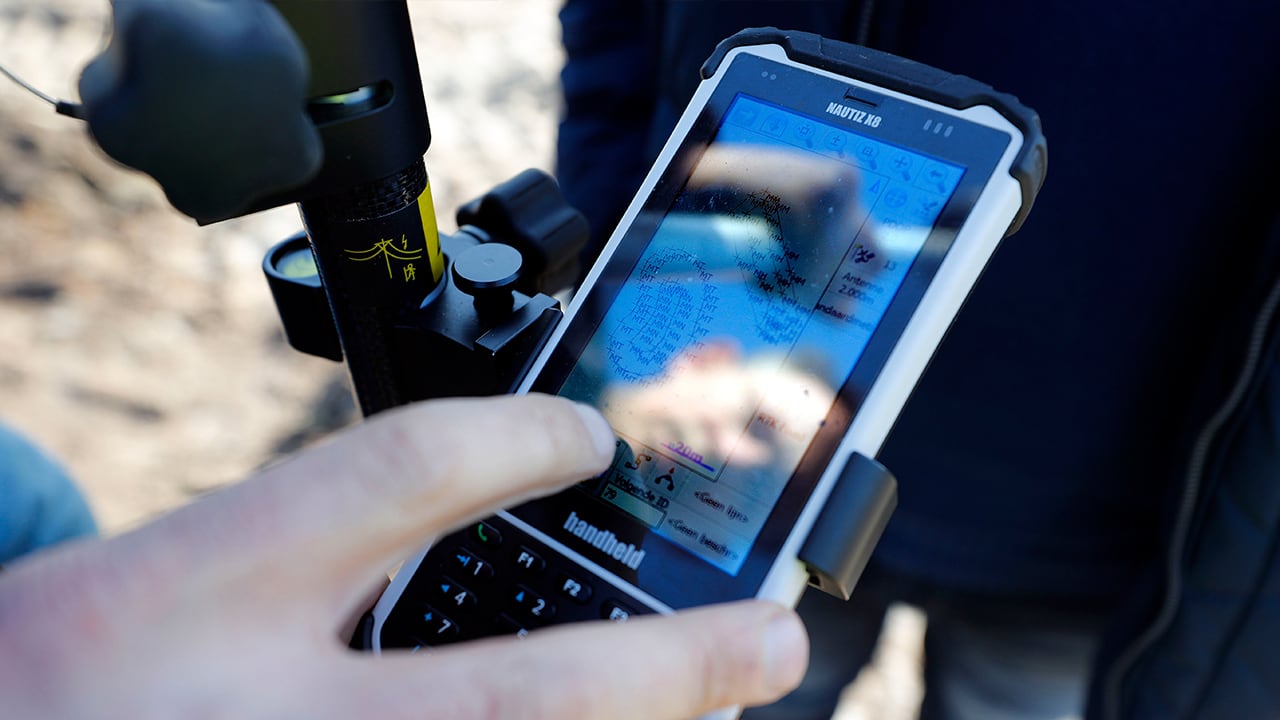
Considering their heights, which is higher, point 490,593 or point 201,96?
point 201,96

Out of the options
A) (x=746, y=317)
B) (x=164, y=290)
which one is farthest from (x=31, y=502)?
(x=164, y=290)

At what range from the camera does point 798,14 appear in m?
0.67

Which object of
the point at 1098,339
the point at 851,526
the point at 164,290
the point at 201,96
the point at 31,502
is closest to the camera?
the point at 201,96

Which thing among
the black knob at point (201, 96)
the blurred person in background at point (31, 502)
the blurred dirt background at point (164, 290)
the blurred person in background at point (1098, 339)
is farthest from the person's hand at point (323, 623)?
the blurred dirt background at point (164, 290)

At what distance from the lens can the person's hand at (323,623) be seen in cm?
27

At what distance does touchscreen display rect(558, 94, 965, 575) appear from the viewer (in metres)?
0.46

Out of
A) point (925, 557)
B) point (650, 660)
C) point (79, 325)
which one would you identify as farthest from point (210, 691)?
point (79, 325)

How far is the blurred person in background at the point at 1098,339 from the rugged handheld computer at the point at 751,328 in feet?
0.68

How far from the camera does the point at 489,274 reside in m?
0.45

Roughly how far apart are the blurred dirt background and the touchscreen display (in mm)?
1019

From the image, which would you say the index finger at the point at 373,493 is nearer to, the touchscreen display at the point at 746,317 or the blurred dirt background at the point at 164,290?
the touchscreen display at the point at 746,317

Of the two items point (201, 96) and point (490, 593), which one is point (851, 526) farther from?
point (201, 96)

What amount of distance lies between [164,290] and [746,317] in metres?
Result: 1.54

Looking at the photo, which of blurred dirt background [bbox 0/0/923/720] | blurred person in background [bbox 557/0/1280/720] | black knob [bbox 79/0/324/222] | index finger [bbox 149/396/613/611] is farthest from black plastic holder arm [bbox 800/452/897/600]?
blurred dirt background [bbox 0/0/923/720]
